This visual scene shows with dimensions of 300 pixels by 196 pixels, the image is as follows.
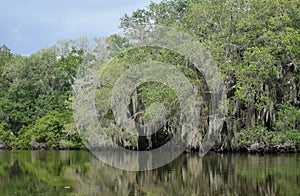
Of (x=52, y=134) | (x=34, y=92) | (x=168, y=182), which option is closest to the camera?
(x=168, y=182)

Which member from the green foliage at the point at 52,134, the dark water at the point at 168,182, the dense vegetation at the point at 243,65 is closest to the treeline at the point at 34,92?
the green foliage at the point at 52,134

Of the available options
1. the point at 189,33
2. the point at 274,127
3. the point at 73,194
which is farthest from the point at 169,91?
the point at 73,194

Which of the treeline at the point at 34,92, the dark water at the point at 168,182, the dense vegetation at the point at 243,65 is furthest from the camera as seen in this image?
the treeline at the point at 34,92

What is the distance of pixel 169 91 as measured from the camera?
723 inches

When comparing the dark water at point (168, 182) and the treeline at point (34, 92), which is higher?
the treeline at point (34, 92)

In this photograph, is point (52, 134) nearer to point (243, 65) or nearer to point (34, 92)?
point (34, 92)

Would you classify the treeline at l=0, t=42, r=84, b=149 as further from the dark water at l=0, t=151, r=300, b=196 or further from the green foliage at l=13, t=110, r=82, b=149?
the dark water at l=0, t=151, r=300, b=196

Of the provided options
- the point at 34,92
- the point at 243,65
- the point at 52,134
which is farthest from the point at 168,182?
the point at 34,92

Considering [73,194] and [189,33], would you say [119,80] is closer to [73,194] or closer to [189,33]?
[189,33]

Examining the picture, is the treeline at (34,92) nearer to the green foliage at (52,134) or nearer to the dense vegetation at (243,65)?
the green foliage at (52,134)

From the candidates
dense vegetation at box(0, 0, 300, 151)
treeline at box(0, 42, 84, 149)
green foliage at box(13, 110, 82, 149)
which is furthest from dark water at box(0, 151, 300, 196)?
treeline at box(0, 42, 84, 149)

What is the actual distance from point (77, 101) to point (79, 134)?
8.29 feet

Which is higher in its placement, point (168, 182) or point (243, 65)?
point (243, 65)

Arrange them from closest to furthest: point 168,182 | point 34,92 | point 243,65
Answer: point 168,182, point 243,65, point 34,92
